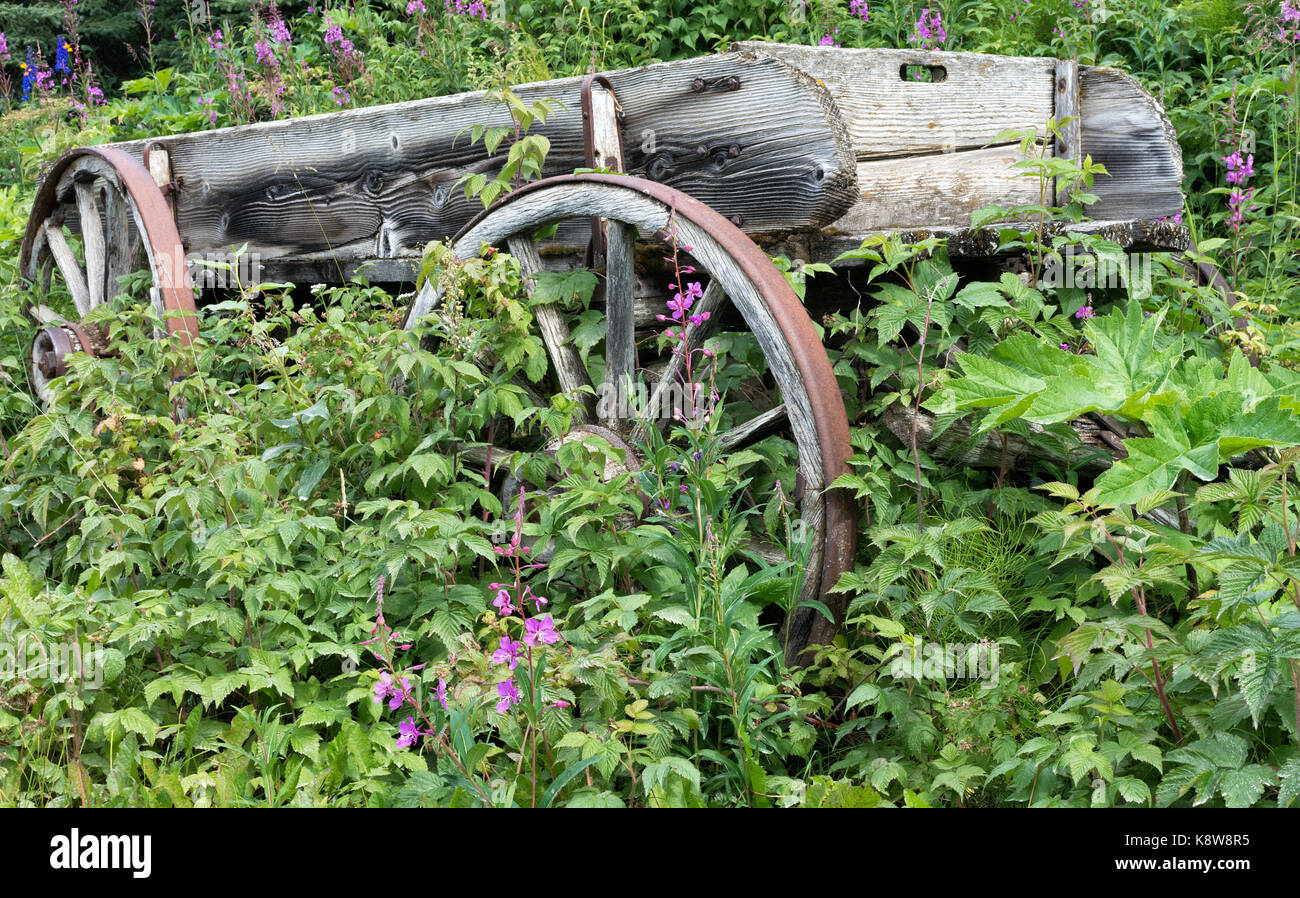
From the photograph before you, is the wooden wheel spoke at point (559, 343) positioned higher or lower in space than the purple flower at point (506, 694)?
higher

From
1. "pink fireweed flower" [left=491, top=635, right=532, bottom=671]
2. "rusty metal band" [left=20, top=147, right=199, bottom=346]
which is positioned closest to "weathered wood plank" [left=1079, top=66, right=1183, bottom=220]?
"pink fireweed flower" [left=491, top=635, right=532, bottom=671]

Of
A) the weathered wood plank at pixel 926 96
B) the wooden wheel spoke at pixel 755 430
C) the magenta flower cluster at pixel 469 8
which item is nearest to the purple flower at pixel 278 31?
the magenta flower cluster at pixel 469 8

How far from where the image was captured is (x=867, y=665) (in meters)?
2.36

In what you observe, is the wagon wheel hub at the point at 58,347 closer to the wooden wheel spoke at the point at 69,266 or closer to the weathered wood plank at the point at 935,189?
the wooden wheel spoke at the point at 69,266

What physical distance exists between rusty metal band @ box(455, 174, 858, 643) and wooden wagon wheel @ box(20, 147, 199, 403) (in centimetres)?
180

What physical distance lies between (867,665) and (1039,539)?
47cm

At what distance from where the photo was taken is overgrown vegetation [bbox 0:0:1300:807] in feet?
5.96

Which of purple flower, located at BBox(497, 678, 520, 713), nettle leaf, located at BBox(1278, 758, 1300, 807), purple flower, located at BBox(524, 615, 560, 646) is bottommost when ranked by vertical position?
nettle leaf, located at BBox(1278, 758, 1300, 807)

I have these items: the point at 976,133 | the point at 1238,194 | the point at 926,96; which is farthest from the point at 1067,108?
the point at 1238,194

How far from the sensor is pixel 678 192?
252cm

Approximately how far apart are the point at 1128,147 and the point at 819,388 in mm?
1927

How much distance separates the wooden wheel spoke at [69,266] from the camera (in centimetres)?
412

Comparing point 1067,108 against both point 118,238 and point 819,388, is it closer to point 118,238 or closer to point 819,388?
point 819,388

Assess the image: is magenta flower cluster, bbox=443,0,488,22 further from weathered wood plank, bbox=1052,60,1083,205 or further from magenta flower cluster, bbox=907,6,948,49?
weathered wood plank, bbox=1052,60,1083,205
